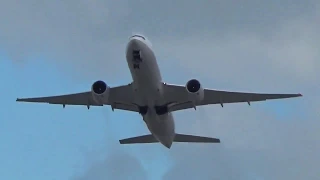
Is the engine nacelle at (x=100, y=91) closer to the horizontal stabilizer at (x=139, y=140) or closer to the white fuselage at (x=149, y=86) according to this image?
the white fuselage at (x=149, y=86)

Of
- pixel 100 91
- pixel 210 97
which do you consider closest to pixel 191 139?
pixel 210 97

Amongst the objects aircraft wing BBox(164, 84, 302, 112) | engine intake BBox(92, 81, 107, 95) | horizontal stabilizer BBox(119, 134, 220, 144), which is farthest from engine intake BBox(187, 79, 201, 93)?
horizontal stabilizer BBox(119, 134, 220, 144)

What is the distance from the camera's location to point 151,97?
1916 inches

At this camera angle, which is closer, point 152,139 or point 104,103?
point 104,103

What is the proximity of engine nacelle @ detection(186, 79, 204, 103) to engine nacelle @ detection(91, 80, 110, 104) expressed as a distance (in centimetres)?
511

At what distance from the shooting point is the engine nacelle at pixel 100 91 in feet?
158

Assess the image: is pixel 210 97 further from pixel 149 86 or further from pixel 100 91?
pixel 100 91

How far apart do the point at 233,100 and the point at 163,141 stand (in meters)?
5.51

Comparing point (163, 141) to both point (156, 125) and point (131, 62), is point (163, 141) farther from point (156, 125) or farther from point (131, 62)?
point (131, 62)

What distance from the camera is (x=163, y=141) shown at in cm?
5275

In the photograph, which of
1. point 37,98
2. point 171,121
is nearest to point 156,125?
point 171,121

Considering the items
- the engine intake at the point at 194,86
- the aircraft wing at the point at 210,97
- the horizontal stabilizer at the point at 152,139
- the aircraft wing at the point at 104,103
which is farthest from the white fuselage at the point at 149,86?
the horizontal stabilizer at the point at 152,139

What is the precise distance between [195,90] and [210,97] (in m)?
3.54

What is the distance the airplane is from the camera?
152ft
